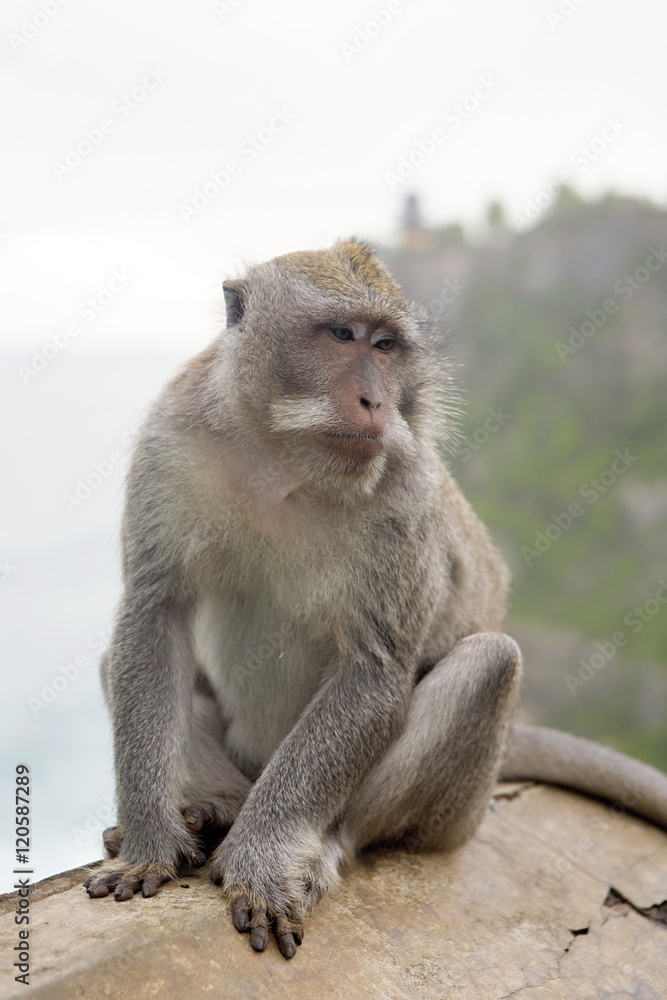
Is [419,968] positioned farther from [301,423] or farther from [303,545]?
[301,423]

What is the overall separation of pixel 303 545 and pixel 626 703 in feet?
53.4

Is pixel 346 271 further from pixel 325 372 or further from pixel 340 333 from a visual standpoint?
pixel 325 372

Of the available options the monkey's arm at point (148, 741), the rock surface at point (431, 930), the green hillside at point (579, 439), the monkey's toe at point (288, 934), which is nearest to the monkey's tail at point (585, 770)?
the rock surface at point (431, 930)

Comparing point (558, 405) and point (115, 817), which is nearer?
point (115, 817)

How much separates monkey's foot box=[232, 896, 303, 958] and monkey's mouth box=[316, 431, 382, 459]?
175 cm

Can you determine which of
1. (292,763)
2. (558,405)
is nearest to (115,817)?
(292,763)

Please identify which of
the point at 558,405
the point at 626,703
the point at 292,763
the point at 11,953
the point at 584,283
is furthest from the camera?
the point at 584,283

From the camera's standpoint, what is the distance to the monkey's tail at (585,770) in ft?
17.7

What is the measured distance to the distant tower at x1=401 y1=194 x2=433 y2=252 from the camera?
23.4 meters

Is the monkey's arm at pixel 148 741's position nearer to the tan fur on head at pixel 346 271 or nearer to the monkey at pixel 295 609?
the monkey at pixel 295 609

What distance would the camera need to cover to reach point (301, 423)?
11.3 feet

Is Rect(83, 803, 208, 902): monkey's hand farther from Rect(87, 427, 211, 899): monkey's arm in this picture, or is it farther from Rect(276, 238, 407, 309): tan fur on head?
Rect(276, 238, 407, 309): tan fur on head

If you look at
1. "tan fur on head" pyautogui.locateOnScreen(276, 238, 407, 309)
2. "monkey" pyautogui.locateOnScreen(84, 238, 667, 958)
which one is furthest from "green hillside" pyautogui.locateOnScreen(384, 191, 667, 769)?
"tan fur on head" pyautogui.locateOnScreen(276, 238, 407, 309)

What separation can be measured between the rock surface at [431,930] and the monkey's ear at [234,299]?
233 cm
